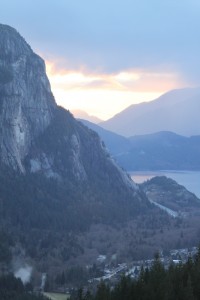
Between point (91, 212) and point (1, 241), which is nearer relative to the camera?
point (1, 241)

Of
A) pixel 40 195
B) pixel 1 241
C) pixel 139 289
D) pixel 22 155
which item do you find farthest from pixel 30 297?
pixel 22 155

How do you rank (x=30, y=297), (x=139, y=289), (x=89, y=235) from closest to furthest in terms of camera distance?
(x=139, y=289) < (x=30, y=297) < (x=89, y=235)

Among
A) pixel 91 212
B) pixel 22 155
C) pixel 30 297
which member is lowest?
pixel 30 297

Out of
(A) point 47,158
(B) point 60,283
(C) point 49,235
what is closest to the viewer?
(B) point 60,283

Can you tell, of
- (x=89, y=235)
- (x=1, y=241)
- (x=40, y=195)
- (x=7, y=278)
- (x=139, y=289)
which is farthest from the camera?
(x=40, y=195)

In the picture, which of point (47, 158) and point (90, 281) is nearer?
point (90, 281)

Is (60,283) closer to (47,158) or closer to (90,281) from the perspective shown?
(90,281)

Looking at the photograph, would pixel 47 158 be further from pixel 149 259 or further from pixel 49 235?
pixel 149 259

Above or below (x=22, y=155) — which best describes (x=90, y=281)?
below

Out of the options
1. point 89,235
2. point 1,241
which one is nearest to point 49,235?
point 89,235
